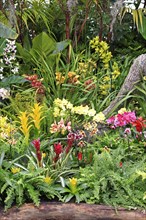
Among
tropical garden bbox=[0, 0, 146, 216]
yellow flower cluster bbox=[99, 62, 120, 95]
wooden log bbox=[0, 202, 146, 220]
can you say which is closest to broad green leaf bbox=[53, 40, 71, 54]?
tropical garden bbox=[0, 0, 146, 216]

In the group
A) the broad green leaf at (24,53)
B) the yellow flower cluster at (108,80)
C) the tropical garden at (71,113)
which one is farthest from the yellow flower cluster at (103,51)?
the broad green leaf at (24,53)

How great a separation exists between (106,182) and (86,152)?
1.95 feet

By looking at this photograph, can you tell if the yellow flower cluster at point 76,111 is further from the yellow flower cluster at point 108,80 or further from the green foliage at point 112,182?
the yellow flower cluster at point 108,80

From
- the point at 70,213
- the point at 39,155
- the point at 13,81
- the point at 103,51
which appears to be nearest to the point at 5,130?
the point at 39,155

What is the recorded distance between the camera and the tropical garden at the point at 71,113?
3.49 m

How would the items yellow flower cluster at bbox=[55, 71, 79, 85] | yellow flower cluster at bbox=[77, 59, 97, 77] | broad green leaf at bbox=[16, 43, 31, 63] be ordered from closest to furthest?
yellow flower cluster at bbox=[55, 71, 79, 85], yellow flower cluster at bbox=[77, 59, 97, 77], broad green leaf at bbox=[16, 43, 31, 63]

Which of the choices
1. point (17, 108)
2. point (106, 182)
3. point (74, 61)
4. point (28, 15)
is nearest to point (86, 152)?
point (106, 182)

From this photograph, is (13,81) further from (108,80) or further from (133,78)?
(133,78)

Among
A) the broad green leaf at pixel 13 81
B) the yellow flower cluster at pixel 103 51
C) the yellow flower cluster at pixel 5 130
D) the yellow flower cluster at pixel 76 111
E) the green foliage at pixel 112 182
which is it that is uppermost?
the yellow flower cluster at pixel 103 51

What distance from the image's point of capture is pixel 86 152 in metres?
4.03

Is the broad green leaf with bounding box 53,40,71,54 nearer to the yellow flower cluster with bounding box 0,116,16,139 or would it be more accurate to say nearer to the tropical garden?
the tropical garden

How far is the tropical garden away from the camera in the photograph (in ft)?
11.5

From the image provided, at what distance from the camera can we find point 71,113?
13.6 feet

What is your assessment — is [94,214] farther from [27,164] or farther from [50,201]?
[27,164]
